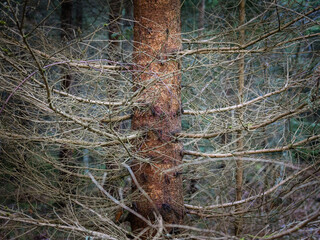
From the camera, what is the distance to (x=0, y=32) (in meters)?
2.70

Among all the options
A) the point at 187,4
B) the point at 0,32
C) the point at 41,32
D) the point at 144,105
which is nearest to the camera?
the point at 0,32

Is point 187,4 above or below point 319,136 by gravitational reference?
above

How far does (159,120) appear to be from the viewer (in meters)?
3.45

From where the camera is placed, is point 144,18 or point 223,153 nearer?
point 144,18

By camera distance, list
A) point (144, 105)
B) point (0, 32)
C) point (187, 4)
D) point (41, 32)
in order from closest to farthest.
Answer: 1. point (0, 32)
2. point (41, 32)
3. point (144, 105)
4. point (187, 4)

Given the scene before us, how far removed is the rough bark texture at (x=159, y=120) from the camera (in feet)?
11.1

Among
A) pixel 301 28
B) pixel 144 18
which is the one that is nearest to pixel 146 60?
pixel 144 18

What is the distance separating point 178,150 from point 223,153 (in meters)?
0.61

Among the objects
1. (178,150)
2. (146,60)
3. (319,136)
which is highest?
(146,60)

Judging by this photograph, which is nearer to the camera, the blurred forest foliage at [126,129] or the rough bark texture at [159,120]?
the blurred forest foliage at [126,129]

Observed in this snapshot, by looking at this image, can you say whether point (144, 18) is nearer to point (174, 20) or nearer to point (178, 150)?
point (174, 20)

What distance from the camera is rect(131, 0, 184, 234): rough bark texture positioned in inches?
133

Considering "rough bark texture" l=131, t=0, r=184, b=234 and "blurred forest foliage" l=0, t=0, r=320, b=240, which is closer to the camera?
"blurred forest foliage" l=0, t=0, r=320, b=240

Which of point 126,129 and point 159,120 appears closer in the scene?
point 126,129
